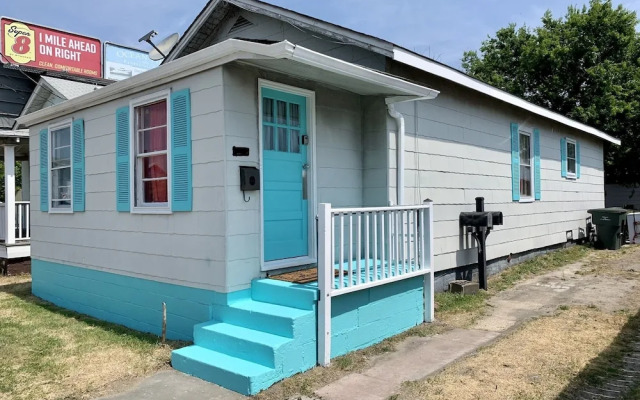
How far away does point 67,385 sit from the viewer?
403 centimetres

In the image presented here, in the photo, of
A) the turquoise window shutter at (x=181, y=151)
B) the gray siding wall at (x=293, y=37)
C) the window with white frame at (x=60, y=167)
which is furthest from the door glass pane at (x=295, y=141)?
the window with white frame at (x=60, y=167)

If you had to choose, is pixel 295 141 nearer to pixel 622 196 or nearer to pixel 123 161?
pixel 123 161

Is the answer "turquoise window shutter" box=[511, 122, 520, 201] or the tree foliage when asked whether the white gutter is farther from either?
the tree foliage

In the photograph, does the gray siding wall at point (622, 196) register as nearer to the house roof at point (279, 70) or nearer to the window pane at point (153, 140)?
the house roof at point (279, 70)

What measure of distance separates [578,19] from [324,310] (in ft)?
64.6

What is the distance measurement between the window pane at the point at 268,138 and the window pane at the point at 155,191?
3.95 feet

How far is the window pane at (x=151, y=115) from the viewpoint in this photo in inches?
212

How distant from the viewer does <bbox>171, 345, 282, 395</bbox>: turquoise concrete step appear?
3.74 meters

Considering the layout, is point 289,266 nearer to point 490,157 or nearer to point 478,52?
point 490,157

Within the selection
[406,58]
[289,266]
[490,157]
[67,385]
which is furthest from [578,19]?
[67,385]

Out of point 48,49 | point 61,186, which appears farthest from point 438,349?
point 48,49

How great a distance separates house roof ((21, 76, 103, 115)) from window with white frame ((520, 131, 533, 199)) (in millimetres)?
9982

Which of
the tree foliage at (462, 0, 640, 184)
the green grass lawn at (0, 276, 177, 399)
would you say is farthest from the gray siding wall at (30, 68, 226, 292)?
the tree foliage at (462, 0, 640, 184)

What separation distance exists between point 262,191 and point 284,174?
397 millimetres
